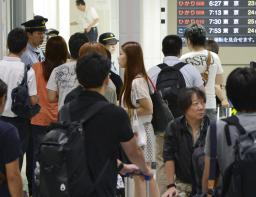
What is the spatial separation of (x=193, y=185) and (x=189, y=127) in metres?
0.45

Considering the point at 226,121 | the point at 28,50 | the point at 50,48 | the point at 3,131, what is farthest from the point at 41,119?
the point at 226,121

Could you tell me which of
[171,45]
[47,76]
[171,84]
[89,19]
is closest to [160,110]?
[171,84]

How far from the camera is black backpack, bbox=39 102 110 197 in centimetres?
369

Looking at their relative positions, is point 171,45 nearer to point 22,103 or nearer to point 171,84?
point 171,84

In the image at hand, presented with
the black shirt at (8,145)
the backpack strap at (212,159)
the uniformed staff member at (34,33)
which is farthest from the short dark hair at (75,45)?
the backpack strap at (212,159)

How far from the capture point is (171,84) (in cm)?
666

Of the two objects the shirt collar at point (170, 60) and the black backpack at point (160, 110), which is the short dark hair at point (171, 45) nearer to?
the shirt collar at point (170, 60)

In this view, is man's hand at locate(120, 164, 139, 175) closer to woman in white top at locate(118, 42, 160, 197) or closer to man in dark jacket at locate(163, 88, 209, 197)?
man in dark jacket at locate(163, 88, 209, 197)

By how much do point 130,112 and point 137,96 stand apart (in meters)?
0.15

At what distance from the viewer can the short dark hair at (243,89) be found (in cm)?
360

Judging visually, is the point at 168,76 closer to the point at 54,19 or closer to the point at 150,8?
the point at 150,8

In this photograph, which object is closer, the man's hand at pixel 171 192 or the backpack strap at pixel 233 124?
the backpack strap at pixel 233 124

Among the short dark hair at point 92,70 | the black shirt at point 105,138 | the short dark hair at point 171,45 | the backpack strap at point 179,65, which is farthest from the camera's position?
the short dark hair at point 171,45

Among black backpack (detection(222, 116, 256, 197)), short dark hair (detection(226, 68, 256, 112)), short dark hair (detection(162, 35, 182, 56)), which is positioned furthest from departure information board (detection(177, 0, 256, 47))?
black backpack (detection(222, 116, 256, 197))
